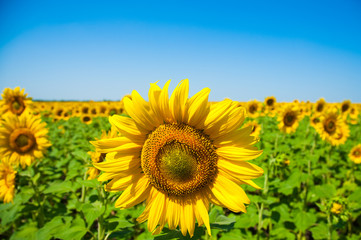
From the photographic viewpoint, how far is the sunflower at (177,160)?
1431 millimetres

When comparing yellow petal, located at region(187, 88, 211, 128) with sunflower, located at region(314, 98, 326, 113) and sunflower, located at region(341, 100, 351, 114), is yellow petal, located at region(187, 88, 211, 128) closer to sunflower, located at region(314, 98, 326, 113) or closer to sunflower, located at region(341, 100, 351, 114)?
sunflower, located at region(314, 98, 326, 113)

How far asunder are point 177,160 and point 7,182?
11.0 feet

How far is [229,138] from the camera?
147cm

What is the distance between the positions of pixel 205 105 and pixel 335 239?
384 cm

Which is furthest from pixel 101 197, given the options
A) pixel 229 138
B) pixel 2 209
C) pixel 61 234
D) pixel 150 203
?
pixel 2 209

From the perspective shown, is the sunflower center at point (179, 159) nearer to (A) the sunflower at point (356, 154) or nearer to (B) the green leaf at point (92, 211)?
(B) the green leaf at point (92, 211)

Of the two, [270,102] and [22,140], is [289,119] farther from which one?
[22,140]

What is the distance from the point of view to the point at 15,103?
5.81 m

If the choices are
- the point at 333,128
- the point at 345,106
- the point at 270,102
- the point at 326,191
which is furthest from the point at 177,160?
the point at 345,106

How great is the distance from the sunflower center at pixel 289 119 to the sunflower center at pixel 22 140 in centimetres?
703

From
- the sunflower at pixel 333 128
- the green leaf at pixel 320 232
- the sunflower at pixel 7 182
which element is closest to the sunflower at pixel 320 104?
the sunflower at pixel 333 128

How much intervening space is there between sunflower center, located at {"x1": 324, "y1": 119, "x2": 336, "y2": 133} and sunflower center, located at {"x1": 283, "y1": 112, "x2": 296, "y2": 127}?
0.92 metres

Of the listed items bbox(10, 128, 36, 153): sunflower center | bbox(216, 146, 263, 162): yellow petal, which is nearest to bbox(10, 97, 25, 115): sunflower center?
bbox(10, 128, 36, 153): sunflower center

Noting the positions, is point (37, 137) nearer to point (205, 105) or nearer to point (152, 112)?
point (152, 112)
